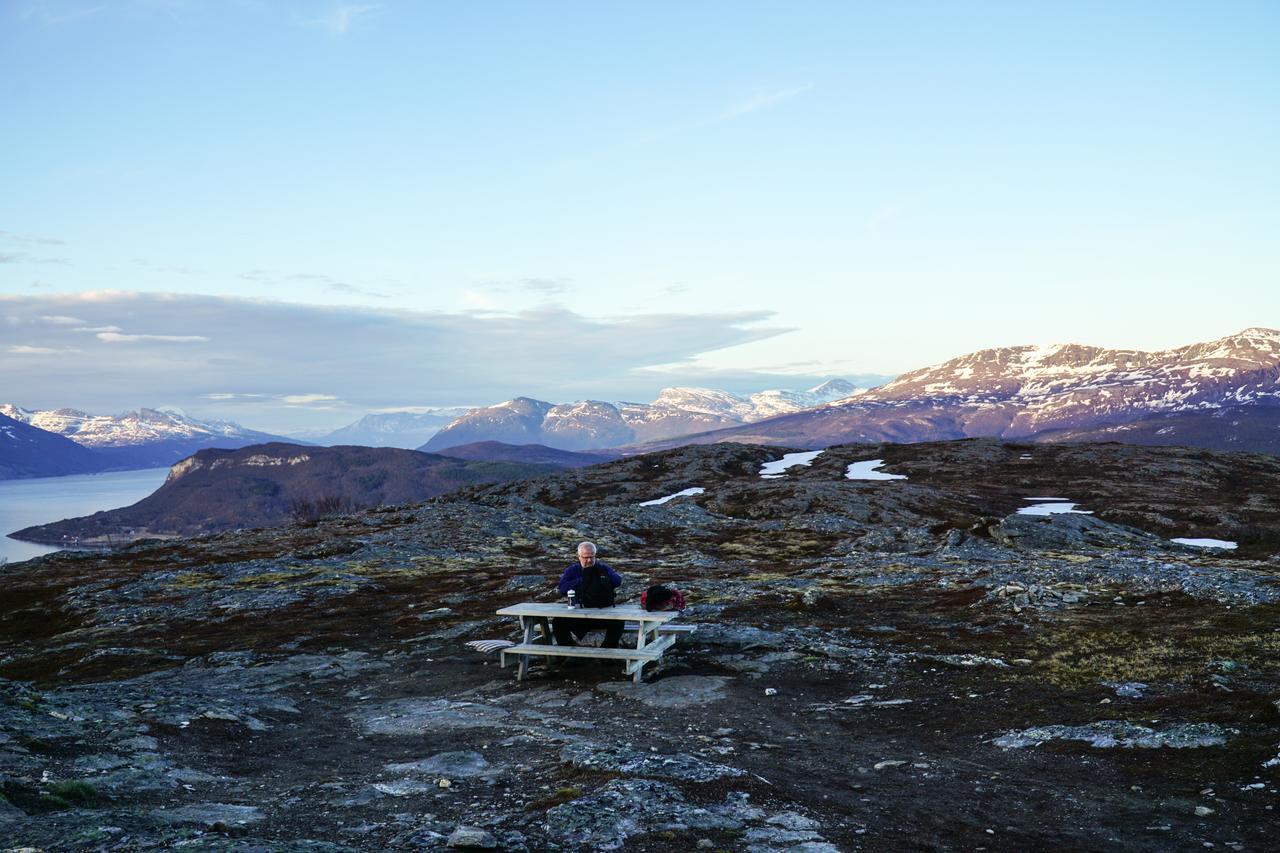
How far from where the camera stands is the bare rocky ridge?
1098 centimetres

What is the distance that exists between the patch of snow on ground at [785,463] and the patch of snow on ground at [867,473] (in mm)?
9381

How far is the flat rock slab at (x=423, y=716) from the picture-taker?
1731 centimetres

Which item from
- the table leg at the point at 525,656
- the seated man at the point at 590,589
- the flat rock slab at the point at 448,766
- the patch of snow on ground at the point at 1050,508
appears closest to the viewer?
the flat rock slab at the point at 448,766

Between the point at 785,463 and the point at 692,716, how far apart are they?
13202 cm

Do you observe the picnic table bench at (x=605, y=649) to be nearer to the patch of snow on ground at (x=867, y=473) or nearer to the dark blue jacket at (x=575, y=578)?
the dark blue jacket at (x=575, y=578)

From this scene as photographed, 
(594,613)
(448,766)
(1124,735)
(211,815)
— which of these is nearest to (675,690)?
(594,613)

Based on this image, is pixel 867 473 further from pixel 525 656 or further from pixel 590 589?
pixel 525 656

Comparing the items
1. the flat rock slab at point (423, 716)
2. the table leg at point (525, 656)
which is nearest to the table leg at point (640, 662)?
the table leg at point (525, 656)

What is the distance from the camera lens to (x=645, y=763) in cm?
1327

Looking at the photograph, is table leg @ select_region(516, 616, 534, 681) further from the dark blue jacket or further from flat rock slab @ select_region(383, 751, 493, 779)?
flat rock slab @ select_region(383, 751, 493, 779)

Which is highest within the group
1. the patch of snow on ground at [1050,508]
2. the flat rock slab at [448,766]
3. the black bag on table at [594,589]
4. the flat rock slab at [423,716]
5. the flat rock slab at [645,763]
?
the black bag on table at [594,589]

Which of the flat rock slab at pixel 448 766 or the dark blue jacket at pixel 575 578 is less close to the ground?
the dark blue jacket at pixel 575 578

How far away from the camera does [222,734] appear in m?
16.5

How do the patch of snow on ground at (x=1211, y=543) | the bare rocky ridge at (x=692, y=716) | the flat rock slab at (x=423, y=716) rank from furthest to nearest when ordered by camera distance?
the patch of snow on ground at (x=1211, y=543)
the flat rock slab at (x=423, y=716)
the bare rocky ridge at (x=692, y=716)
